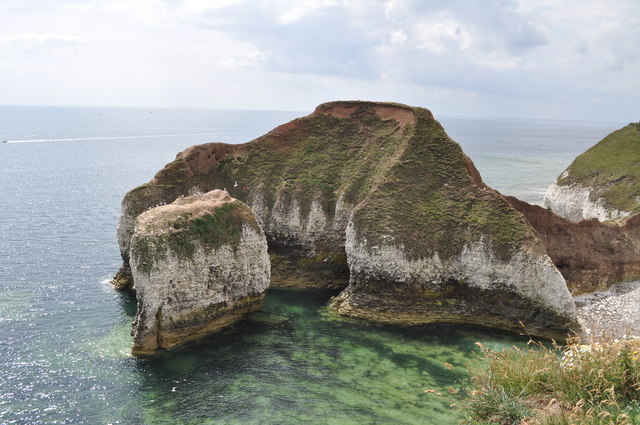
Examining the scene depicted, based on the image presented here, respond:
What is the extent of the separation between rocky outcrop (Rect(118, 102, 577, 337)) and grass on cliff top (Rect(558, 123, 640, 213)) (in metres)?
23.4

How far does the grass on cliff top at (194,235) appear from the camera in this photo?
29234 mm

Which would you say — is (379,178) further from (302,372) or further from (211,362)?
(211,362)

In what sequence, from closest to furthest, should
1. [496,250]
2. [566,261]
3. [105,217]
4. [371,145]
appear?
[496,250]
[566,261]
[371,145]
[105,217]

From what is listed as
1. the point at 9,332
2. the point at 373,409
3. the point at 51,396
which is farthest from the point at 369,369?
the point at 9,332

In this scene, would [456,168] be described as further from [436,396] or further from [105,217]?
[105,217]

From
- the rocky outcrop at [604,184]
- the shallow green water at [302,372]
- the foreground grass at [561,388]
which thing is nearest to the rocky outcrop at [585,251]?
the shallow green water at [302,372]

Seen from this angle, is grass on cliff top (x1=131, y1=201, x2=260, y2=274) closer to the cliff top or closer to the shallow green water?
the cliff top

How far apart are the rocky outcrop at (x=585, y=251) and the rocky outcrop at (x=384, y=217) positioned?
4.74 m

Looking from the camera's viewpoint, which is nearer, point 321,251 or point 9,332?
point 9,332

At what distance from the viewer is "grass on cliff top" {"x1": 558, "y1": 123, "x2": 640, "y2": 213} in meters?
53.5

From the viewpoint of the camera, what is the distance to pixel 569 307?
106ft

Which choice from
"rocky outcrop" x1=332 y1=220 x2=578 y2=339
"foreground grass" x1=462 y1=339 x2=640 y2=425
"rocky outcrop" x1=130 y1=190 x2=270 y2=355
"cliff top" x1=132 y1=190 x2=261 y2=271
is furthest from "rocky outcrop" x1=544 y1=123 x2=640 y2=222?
"foreground grass" x1=462 y1=339 x2=640 y2=425

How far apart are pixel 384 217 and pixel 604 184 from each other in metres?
36.1

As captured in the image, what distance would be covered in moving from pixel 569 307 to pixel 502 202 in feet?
29.4
